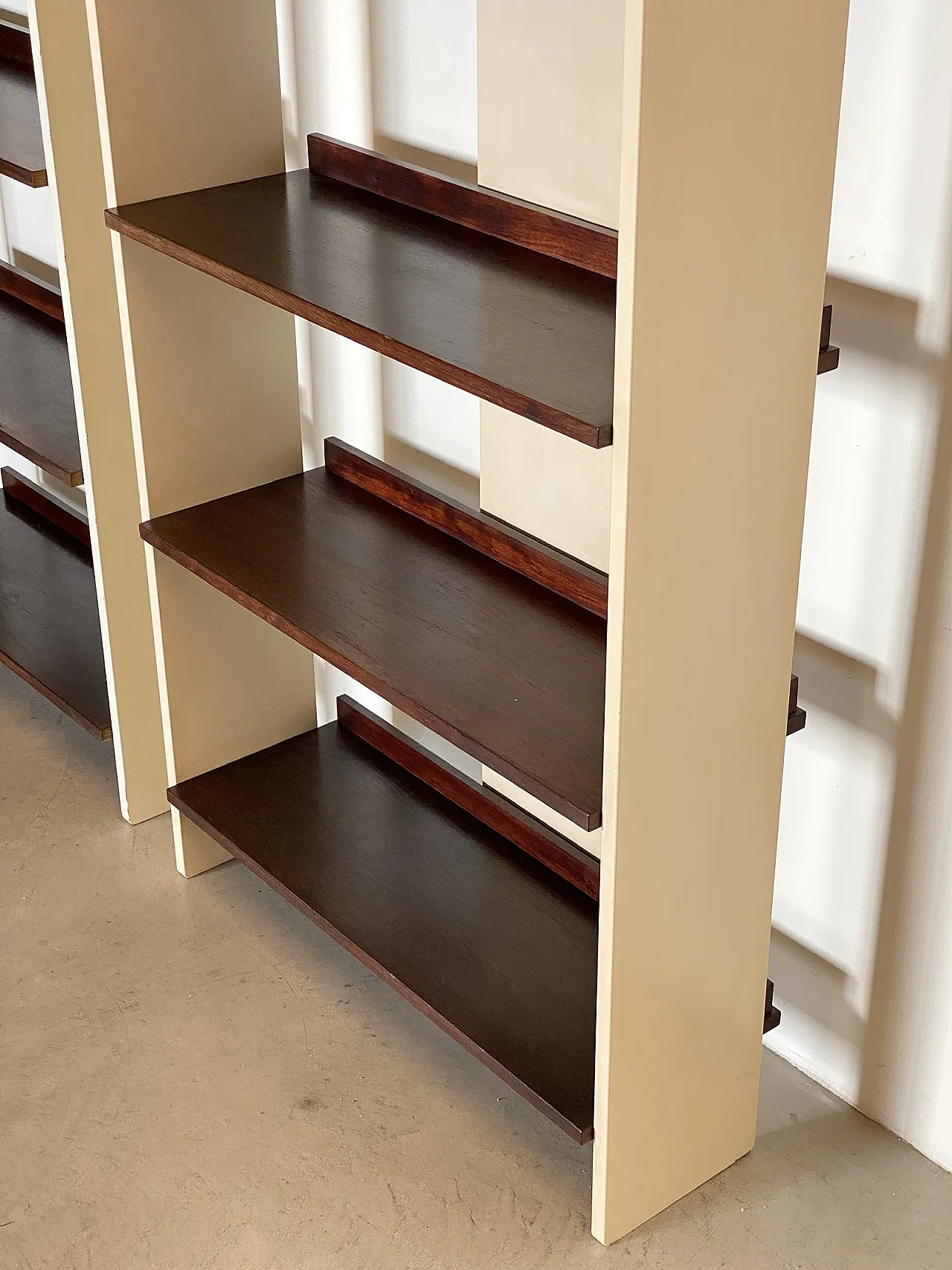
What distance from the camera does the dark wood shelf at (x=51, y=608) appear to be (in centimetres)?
306

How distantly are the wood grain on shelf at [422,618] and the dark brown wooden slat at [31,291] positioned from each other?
3.09 ft

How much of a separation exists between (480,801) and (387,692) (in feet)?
1.91

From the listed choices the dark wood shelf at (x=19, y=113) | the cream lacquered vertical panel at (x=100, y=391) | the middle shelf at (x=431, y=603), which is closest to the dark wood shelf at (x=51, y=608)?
the cream lacquered vertical panel at (x=100, y=391)

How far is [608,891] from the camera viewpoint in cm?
183

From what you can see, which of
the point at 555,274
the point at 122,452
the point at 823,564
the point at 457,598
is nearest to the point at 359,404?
the point at 122,452

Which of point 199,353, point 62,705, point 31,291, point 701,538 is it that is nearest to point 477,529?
point 199,353

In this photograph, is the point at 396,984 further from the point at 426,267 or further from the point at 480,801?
the point at 426,267

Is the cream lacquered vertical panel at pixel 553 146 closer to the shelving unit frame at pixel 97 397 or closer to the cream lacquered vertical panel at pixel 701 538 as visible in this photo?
the cream lacquered vertical panel at pixel 701 538

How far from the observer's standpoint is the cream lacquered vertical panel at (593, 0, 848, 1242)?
1.49 meters

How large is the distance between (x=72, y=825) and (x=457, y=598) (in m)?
1.14

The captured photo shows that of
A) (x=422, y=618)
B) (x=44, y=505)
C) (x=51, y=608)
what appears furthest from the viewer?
(x=44, y=505)

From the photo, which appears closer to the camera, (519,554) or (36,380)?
(519,554)

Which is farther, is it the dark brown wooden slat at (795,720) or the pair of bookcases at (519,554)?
the dark brown wooden slat at (795,720)

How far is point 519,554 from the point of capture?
7.45 ft
